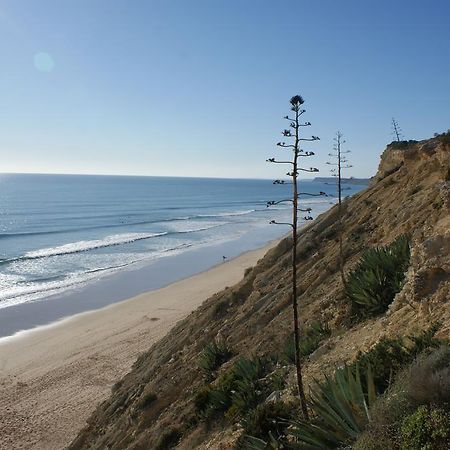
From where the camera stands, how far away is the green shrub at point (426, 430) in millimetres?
4078

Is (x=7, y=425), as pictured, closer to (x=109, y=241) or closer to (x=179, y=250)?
(x=179, y=250)

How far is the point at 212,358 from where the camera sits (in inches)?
450

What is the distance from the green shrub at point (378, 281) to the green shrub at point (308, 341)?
81cm

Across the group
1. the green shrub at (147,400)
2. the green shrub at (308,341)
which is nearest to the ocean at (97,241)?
the green shrub at (147,400)

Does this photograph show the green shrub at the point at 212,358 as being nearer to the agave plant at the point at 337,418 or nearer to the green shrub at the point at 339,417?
the agave plant at the point at 337,418

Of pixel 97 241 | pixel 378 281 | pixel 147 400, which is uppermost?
pixel 378 281

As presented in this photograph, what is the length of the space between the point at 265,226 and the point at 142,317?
125 feet

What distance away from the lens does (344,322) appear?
32.3 feet

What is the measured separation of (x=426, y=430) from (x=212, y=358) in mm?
7670

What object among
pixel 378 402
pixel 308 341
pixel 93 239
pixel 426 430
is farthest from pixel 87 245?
pixel 426 430

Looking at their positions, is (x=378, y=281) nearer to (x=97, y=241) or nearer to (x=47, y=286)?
(x=47, y=286)

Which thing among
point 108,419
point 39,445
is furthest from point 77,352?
point 108,419

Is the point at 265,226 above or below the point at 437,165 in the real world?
below

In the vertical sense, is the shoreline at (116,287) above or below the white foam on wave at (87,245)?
below
